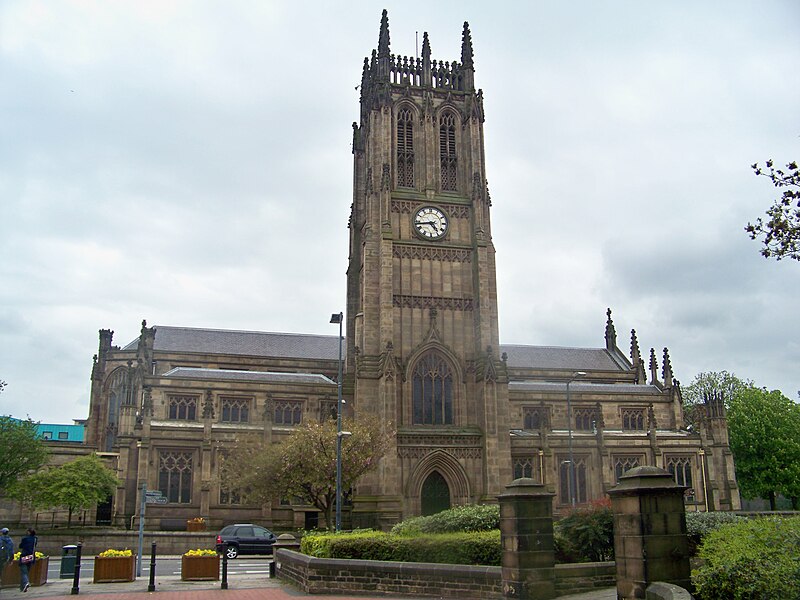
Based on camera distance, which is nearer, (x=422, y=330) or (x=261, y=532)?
(x=261, y=532)

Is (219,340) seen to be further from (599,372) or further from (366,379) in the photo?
(599,372)

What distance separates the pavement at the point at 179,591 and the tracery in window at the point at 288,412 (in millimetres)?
29875

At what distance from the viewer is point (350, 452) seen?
4088 centimetres

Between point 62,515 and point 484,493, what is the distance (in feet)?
94.0

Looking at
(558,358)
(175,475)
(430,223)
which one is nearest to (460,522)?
(175,475)

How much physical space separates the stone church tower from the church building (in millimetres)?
98

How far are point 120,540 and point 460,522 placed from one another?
2247cm

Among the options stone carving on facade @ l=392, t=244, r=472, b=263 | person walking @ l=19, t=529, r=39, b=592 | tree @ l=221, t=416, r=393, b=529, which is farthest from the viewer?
stone carving on facade @ l=392, t=244, r=472, b=263

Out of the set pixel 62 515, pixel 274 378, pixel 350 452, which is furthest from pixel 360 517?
pixel 62 515

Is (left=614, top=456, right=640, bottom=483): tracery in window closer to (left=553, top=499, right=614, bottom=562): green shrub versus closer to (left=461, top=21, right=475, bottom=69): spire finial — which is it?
(left=461, top=21, right=475, bottom=69): spire finial

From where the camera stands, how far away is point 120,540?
126ft

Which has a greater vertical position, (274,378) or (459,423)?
(274,378)

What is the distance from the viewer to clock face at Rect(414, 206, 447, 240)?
5318 cm

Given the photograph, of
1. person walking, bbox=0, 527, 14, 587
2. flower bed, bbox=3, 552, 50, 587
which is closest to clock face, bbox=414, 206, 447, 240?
flower bed, bbox=3, 552, 50, 587
